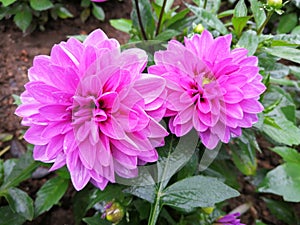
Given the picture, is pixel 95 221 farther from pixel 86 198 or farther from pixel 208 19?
pixel 208 19

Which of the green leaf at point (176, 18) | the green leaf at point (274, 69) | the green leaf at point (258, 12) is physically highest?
the green leaf at point (258, 12)

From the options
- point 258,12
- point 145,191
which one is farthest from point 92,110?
point 258,12

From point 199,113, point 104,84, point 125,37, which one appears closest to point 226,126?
point 199,113

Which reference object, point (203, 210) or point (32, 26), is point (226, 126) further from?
point (32, 26)

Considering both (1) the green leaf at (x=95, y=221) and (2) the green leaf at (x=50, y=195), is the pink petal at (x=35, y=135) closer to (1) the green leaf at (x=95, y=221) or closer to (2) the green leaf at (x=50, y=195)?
(1) the green leaf at (x=95, y=221)

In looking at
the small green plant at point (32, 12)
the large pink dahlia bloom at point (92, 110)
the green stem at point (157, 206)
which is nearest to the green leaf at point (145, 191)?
the green stem at point (157, 206)
